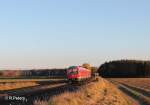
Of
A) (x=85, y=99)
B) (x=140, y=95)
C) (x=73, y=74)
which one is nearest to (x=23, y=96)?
(x=85, y=99)

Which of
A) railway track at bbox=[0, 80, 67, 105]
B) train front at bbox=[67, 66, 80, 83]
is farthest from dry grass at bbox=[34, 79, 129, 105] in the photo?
train front at bbox=[67, 66, 80, 83]

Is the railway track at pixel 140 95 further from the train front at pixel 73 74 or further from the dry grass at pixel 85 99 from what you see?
the train front at pixel 73 74

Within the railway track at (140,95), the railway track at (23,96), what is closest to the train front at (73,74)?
the railway track at (140,95)

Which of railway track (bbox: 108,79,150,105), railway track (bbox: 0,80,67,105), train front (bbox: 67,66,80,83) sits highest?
train front (bbox: 67,66,80,83)

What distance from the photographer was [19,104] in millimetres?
26641

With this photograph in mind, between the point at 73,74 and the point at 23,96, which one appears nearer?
the point at 23,96

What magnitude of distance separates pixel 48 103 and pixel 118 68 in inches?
6541

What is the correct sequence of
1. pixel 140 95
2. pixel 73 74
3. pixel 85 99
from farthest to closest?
pixel 73 74 → pixel 140 95 → pixel 85 99

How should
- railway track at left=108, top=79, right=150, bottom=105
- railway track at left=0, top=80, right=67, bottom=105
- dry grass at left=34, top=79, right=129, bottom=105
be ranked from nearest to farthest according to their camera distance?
1. dry grass at left=34, top=79, right=129, bottom=105
2. railway track at left=0, top=80, right=67, bottom=105
3. railway track at left=108, top=79, right=150, bottom=105

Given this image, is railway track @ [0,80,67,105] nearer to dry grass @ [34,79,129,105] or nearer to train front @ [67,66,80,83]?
dry grass @ [34,79,129,105]

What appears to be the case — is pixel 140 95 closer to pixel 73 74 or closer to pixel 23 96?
pixel 23 96

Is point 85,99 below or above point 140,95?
above

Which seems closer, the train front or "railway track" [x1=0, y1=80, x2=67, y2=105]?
"railway track" [x1=0, y1=80, x2=67, y2=105]

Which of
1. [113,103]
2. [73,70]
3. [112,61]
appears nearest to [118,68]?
[112,61]
